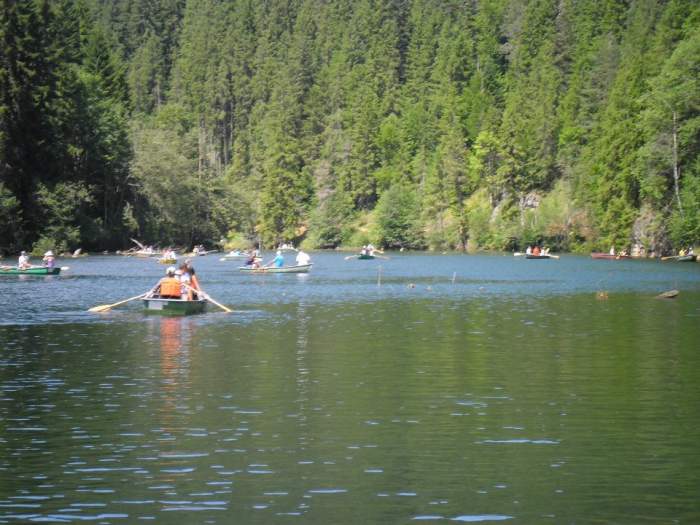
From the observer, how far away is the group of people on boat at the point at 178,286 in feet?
148

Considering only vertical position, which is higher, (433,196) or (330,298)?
(433,196)

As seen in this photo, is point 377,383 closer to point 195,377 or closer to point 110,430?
point 195,377

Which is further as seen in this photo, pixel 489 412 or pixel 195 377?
pixel 195 377

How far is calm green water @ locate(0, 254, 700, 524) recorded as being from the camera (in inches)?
602

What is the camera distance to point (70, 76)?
4469 inches

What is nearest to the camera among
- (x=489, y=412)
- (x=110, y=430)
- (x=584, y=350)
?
(x=110, y=430)

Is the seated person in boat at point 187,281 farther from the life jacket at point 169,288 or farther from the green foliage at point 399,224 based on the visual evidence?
the green foliage at point 399,224

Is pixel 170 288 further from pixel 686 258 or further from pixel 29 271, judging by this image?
pixel 686 258

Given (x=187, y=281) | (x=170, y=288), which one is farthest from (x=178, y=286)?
(x=187, y=281)

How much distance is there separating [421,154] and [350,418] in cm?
15378

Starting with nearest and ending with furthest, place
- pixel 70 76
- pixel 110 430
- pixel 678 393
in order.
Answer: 1. pixel 110 430
2. pixel 678 393
3. pixel 70 76

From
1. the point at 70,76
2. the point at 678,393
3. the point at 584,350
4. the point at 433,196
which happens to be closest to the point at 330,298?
the point at 584,350

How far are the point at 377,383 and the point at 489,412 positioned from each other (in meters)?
4.37

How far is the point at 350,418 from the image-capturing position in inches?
841
